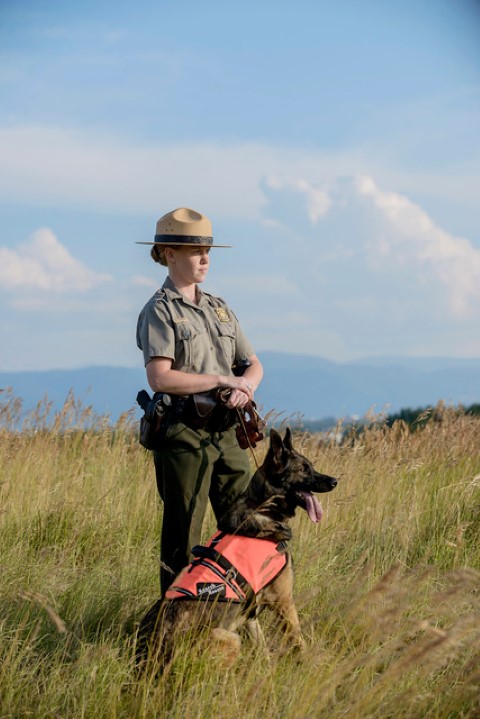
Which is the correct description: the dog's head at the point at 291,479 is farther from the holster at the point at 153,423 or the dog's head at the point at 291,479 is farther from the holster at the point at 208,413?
the holster at the point at 153,423

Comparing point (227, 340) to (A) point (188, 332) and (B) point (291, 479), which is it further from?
(B) point (291, 479)

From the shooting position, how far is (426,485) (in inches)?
287

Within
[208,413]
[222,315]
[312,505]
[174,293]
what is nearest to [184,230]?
[174,293]

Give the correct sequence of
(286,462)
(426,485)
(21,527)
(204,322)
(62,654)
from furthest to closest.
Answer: (426,485) → (21,527) → (204,322) → (286,462) → (62,654)

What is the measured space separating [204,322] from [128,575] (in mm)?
1652

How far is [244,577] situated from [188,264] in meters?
1.70

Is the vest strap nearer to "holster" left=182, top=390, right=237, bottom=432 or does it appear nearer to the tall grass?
the tall grass

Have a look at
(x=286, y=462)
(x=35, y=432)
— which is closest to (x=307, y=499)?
(x=286, y=462)

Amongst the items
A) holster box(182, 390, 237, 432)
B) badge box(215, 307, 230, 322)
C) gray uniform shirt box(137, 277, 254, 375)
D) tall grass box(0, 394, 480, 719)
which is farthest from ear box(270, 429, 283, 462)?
badge box(215, 307, 230, 322)

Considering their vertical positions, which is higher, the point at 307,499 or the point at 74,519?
the point at 307,499

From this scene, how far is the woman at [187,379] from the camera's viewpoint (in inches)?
172

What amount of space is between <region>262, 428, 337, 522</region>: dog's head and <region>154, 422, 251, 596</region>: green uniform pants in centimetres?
40

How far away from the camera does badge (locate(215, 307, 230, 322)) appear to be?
15.3 ft

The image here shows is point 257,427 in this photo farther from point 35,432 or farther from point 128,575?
point 35,432
